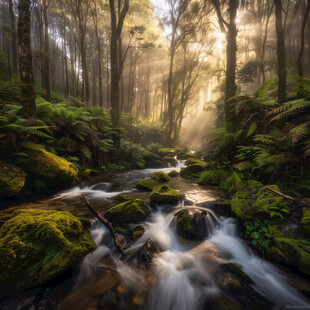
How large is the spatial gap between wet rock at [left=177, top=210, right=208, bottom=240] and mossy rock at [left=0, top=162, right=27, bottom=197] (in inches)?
165

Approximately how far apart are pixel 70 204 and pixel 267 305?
4873 mm

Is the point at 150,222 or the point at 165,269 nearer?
the point at 165,269

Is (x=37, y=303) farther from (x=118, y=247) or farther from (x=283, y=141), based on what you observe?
(x=283, y=141)

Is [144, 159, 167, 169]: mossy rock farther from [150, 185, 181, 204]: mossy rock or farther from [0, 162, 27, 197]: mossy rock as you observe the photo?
[0, 162, 27, 197]: mossy rock

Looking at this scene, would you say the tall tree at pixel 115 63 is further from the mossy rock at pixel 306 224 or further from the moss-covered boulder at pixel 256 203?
the mossy rock at pixel 306 224

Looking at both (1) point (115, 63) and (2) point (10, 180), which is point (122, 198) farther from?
(1) point (115, 63)

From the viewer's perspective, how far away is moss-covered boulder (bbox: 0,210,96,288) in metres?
2.23

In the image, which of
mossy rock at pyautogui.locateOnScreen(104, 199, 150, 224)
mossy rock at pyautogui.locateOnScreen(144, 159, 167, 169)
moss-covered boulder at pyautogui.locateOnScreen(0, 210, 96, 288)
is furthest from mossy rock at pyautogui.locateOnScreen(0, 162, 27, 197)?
mossy rock at pyautogui.locateOnScreen(144, 159, 167, 169)

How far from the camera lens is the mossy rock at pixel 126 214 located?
4.08m

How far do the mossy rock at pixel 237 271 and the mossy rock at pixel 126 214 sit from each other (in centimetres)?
206

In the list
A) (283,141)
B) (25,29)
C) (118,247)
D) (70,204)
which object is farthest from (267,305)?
(25,29)

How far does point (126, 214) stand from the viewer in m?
4.13

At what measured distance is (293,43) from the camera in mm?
21219

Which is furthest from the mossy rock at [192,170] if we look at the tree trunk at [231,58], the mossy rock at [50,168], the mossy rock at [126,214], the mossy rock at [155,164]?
the mossy rock at [50,168]
